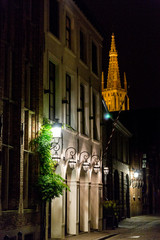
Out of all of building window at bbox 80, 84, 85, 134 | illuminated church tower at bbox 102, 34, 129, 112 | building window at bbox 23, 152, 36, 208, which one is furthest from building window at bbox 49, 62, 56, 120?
illuminated church tower at bbox 102, 34, 129, 112

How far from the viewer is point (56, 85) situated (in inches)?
805

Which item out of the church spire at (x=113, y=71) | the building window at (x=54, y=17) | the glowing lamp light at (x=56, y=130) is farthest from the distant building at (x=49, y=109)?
the church spire at (x=113, y=71)

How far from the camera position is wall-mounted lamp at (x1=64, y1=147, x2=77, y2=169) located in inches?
817

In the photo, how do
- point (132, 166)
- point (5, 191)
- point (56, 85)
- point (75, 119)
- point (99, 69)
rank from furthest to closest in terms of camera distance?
point (132, 166) < point (99, 69) < point (75, 119) < point (56, 85) < point (5, 191)

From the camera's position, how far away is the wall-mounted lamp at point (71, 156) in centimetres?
2075

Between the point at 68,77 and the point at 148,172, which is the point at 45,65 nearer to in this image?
the point at 68,77

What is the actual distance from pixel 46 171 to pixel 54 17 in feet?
24.5

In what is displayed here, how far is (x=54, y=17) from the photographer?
21000 mm

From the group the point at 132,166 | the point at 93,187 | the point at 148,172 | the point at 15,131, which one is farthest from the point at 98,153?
the point at 148,172

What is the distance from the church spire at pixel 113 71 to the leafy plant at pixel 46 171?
155m

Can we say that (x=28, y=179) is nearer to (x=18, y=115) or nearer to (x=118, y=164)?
(x=18, y=115)

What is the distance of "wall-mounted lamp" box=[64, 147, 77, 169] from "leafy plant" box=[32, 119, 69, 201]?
9.10 feet

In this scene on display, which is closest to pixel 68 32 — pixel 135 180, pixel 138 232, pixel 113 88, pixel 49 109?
pixel 49 109

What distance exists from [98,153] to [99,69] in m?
5.17
